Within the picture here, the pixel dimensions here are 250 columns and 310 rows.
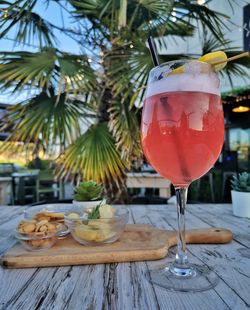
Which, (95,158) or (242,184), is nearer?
(242,184)

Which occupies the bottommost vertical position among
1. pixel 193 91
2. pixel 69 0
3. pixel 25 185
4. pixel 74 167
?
pixel 25 185

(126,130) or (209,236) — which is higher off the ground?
(126,130)

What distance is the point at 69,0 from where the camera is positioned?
7.36 ft

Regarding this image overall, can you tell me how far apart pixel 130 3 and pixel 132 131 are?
1.02m

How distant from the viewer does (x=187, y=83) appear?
0.49 m

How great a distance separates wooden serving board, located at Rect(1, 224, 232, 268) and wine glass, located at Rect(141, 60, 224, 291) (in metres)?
0.06

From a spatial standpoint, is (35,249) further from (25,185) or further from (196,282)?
(25,185)

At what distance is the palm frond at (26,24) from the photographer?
6.56ft

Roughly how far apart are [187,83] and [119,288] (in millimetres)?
345

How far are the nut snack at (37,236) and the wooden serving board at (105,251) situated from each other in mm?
15

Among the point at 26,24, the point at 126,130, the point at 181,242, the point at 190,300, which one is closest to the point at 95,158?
the point at 126,130

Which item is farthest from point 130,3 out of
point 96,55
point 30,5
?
point 30,5

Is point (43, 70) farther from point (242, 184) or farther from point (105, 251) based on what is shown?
point (105, 251)

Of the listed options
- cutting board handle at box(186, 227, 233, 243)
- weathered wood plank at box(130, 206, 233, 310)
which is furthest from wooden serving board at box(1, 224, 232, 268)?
weathered wood plank at box(130, 206, 233, 310)
